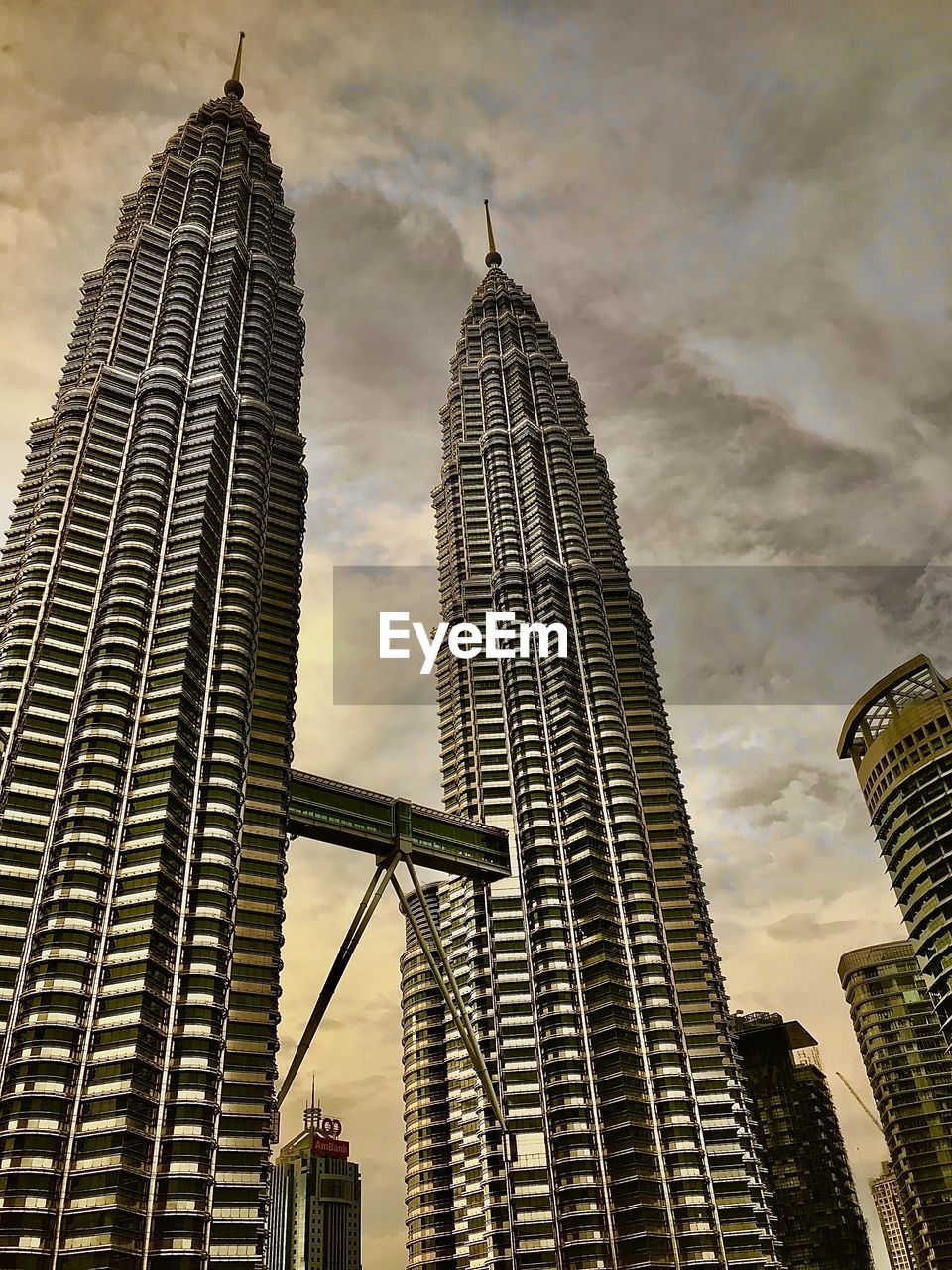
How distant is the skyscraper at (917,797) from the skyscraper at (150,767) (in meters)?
79.2

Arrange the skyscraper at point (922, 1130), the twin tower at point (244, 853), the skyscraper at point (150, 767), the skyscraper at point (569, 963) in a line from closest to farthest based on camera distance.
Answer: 1. the skyscraper at point (150, 767)
2. the twin tower at point (244, 853)
3. the skyscraper at point (569, 963)
4. the skyscraper at point (922, 1130)

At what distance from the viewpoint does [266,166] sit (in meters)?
192

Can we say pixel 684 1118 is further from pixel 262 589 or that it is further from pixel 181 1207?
pixel 262 589

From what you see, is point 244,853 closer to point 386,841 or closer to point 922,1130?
point 386,841

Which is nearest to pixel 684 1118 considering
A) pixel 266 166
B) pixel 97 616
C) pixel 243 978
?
pixel 243 978

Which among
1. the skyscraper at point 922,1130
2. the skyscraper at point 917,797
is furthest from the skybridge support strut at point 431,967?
the skyscraper at point 922,1130

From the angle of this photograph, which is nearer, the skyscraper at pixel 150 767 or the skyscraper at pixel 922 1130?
the skyscraper at pixel 150 767

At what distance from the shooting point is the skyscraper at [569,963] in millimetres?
108812

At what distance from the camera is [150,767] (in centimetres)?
10350

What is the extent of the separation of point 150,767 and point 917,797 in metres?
95.7

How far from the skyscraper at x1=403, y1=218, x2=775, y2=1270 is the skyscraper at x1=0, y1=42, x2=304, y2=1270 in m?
27.6

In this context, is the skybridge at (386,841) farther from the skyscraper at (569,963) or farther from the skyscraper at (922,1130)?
the skyscraper at (922,1130)

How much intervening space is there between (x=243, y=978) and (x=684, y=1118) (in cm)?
4672

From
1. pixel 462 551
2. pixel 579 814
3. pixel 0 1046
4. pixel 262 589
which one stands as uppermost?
pixel 462 551
